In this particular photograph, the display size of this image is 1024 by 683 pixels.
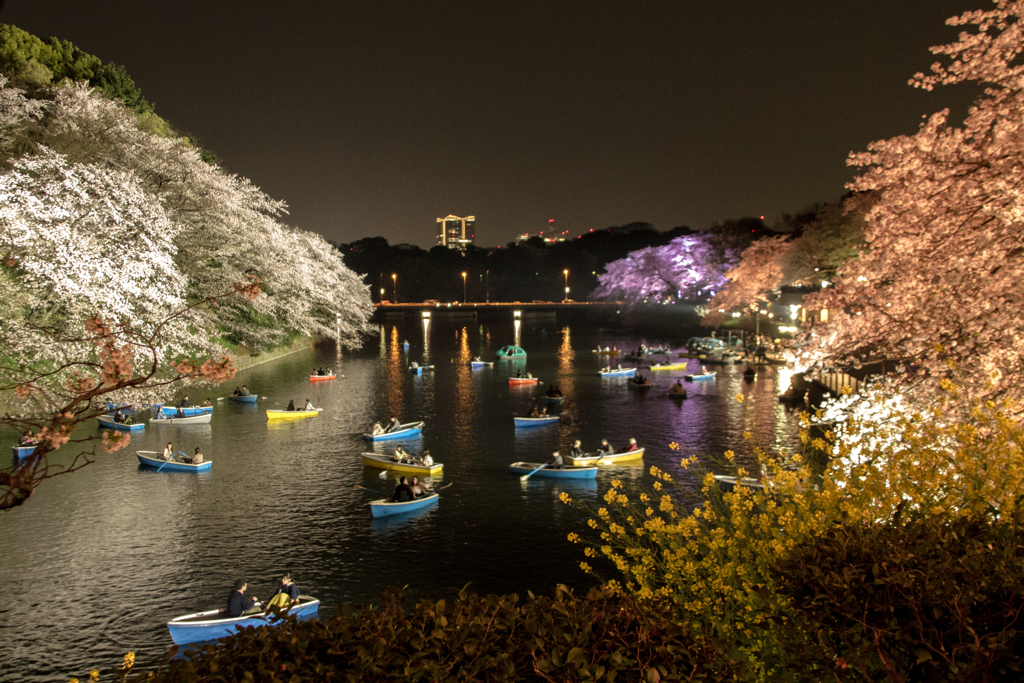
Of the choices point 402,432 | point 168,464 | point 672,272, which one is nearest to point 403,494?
point 402,432

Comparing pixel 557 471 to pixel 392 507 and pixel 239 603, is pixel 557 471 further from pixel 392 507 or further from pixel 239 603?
pixel 239 603

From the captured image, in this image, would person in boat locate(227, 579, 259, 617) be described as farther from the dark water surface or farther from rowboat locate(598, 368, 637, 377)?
rowboat locate(598, 368, 637, 377)

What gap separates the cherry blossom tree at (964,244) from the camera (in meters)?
11.1

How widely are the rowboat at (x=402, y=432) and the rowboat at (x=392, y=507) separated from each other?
821cm

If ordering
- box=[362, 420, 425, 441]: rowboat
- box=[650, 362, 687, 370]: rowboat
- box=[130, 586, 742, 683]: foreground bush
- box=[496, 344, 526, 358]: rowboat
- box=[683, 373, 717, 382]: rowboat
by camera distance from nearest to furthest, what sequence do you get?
box=[130, 586, 742, 683]: foreground bush → box=[362, 420, 425, 441]: rowboat → box=[683, 373, 717, 382]: rowboat → box=[650, 362, 687, 370]: rowboat → box=[496, 344, 526, 358]: rowboat

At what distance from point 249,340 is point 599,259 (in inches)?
5224

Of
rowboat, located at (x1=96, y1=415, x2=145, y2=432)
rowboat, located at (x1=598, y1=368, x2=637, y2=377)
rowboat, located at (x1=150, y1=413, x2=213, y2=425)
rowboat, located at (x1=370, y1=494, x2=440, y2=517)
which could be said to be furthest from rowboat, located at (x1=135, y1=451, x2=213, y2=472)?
rowboat, located at (x1=598, y1=368, x2=637, y2=377)

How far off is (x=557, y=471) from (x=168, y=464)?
13.4 m

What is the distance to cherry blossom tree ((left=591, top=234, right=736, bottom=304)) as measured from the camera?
250ft

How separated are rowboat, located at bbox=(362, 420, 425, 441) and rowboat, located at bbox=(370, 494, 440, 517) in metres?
8.21

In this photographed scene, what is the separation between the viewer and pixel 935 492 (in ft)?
20.7

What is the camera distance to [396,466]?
23.0 meters

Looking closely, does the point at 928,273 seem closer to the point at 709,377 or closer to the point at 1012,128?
the point at 1012,128

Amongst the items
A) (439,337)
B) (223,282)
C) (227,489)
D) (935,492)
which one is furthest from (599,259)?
(935,492)
